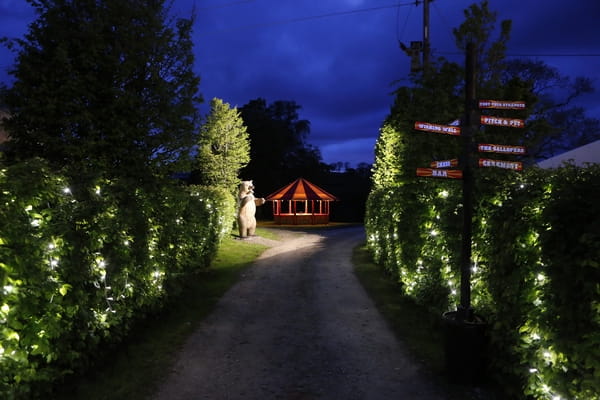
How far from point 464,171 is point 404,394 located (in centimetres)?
282

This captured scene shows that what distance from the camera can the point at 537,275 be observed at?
407cm

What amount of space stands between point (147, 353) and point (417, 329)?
4426 mm

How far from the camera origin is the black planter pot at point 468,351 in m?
4.97

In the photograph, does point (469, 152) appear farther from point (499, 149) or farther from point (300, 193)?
point (300, 193)

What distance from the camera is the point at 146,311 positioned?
23.7 ft

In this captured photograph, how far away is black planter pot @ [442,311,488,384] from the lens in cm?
497

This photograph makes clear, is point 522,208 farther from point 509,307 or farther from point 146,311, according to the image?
point 146,311

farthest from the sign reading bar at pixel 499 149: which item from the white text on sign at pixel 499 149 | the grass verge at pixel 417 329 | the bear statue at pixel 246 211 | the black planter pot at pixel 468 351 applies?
the bear statue at pixel 246 211

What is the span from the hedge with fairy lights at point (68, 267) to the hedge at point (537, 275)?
4.55 m

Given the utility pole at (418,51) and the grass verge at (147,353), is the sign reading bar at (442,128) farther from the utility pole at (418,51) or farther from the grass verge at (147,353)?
the utility pole at (418,51)

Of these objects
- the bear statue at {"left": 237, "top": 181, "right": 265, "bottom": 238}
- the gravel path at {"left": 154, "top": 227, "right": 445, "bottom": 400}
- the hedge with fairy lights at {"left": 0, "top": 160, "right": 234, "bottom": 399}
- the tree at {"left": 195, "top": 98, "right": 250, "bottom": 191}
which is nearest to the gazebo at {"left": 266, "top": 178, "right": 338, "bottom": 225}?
the tree at {"left": 195, "top": 98, "right": 250, "bottom": 191}

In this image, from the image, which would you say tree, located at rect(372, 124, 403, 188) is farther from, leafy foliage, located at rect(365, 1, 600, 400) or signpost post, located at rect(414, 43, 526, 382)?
signpost post, located at rect(414, 43, 526, 382)

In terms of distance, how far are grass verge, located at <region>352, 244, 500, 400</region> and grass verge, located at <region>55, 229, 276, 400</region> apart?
355 cm

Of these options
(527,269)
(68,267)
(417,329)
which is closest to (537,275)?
(527,269)
